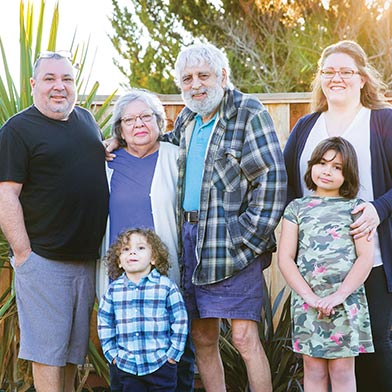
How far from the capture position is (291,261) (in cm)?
363

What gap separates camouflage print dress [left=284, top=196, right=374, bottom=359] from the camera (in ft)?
11.5

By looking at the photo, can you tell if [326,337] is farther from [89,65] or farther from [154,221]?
[89,65]

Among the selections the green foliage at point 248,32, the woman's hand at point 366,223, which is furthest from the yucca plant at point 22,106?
the green foliage at point 248,32

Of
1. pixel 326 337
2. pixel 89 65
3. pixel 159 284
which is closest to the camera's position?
pixel 326 337

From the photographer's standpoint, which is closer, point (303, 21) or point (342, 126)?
point (342, 126)

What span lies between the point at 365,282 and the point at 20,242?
68.8 inches

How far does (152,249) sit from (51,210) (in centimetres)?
56

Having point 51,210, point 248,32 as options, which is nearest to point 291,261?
point 51,210

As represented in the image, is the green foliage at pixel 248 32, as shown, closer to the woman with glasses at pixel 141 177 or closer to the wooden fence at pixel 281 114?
the wooden fence at pixel 281 114

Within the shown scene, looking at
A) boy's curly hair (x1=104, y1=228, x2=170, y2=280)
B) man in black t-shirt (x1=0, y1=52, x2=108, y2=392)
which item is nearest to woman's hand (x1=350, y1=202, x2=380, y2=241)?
boy's curly hair (x1=104, y1=228, x2=170, y2=280)

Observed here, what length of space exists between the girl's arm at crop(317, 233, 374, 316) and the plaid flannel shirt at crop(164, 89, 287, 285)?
18.8 inches

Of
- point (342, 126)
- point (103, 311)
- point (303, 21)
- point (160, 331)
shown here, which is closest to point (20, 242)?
point (103, 311)

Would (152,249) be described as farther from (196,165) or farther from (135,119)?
(135,119)

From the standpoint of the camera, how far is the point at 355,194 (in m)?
3.62
